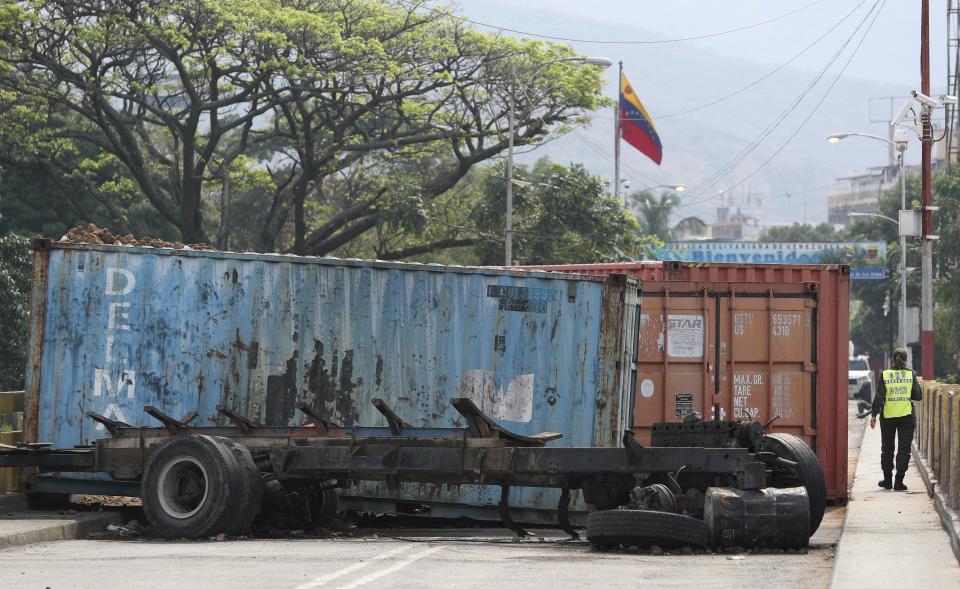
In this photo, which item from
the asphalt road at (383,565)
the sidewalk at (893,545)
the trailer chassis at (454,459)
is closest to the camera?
the asphalt road at (383,565)

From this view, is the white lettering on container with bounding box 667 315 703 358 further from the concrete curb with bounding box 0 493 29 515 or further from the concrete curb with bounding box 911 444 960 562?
the concrete curb with bounding box 0 493 29 515

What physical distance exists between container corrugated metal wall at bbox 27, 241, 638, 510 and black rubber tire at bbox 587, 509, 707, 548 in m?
2.39

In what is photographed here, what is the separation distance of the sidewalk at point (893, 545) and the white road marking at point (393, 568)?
289cm

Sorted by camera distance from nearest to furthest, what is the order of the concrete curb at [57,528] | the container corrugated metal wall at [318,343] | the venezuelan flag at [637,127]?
the concrete curb at [57,528] → the container corrugated metal wall at [318,343] → the venezuelan flag at [637,127]

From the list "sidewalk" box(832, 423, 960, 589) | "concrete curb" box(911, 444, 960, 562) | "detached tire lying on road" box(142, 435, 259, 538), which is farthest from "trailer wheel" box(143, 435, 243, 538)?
"concrete curb" box(911, 444, 960, 562)

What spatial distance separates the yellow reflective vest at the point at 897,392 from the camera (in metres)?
17.7

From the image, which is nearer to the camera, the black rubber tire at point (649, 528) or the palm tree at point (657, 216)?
the black rubber tire at point (649, 528)

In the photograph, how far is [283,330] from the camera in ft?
45.4

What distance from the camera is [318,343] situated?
13891 millimetres

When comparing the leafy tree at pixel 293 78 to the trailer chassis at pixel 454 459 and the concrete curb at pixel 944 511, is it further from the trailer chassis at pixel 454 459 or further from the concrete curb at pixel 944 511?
the trailer chassis at pixel 454 459

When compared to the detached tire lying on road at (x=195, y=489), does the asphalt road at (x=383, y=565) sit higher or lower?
lower

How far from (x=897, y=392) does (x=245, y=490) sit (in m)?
9.05

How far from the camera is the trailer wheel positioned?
11992 millimetres

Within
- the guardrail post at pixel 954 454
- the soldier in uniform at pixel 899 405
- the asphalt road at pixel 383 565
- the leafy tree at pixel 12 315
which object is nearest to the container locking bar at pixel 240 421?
the asphalt road at pixel 383 565
